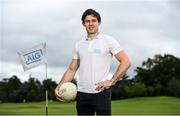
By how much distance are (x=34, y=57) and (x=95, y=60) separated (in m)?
12.7

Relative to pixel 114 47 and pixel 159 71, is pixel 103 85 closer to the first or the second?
pixel 114 47

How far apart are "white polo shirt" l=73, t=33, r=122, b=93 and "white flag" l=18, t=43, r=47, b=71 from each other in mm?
12163

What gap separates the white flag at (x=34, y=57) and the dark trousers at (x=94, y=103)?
12.3 m

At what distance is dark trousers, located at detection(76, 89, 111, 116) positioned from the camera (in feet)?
20.5

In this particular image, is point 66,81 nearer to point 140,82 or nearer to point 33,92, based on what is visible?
point 33,92

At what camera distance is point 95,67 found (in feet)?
20.7

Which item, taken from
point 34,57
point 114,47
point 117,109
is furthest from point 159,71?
point 114,47

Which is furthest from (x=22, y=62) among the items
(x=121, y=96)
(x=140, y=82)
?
(x=140, y=82)

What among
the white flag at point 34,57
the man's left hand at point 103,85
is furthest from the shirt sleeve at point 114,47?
the white flag at point 34,57

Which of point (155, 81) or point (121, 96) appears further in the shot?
point (155, 81)

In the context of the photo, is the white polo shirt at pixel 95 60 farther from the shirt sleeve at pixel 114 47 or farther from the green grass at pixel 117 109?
the green grass at pixel 117 109

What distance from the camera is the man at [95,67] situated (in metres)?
6.26

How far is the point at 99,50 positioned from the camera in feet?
20.8

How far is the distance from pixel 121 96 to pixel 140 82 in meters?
15.8
